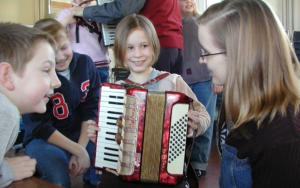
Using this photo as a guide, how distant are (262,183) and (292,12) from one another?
4.88 metres

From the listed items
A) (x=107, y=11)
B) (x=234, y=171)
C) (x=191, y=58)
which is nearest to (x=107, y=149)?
(x=234, y=171)

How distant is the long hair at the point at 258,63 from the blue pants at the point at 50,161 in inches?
40.0

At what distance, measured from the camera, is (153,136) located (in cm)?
151

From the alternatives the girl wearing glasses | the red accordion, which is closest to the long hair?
the girl wearing glasses

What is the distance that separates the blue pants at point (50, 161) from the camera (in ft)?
5.56

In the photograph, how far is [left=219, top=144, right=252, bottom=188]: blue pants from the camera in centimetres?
124

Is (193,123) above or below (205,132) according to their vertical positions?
above

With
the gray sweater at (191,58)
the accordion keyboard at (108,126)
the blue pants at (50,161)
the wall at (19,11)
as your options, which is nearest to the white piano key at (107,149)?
the accordion keyboard at (108,126)

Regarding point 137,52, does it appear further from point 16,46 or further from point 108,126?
point 16,46

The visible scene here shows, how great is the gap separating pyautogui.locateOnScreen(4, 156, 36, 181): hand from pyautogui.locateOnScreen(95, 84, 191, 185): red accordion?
425mm

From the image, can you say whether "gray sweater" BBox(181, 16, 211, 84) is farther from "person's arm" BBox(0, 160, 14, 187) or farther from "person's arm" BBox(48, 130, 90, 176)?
"person's arm" BBox(0, 160, 14, 187)

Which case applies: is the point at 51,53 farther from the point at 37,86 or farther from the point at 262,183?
the point at 262,183

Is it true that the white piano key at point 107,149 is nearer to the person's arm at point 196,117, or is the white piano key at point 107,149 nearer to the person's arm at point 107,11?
the person's arm at point 196,117

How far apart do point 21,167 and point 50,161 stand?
1.70 feet
